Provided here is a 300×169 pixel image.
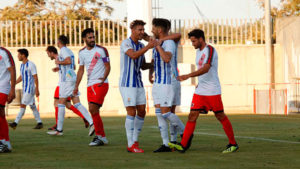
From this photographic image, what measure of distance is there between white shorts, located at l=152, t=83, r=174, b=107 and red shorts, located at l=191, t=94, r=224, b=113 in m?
0.37

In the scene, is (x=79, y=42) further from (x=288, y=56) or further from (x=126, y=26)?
(x=288, y=56)

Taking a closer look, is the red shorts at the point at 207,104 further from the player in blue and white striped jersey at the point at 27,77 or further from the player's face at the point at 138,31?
the player in blue and white striped jersey at the point at 27,77

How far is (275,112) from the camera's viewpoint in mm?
26891

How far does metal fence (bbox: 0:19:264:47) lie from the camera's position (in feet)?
101

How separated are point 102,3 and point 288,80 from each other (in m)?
16.5

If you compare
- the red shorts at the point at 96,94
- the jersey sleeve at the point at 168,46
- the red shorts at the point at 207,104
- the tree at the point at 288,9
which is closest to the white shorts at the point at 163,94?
the red shorts at the point at 207,104

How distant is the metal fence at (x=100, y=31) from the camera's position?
101 feet

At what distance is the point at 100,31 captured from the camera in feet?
104

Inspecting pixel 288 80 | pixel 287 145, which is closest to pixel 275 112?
pixel 288 80

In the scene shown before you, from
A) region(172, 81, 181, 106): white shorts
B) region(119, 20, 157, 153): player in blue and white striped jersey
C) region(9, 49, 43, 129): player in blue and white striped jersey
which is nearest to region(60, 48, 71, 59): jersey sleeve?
region(9, 49, 43, 129): player in blue and white striped jersey

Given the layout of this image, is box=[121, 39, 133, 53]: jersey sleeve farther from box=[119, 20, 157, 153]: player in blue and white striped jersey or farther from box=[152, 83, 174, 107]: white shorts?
box=[152, 83, 174, 107]: white shorts

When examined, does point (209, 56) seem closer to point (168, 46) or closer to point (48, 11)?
point (168, 46)

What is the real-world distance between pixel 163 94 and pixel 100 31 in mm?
22388

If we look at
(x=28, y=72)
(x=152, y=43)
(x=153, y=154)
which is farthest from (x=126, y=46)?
(x=28, y=72)
